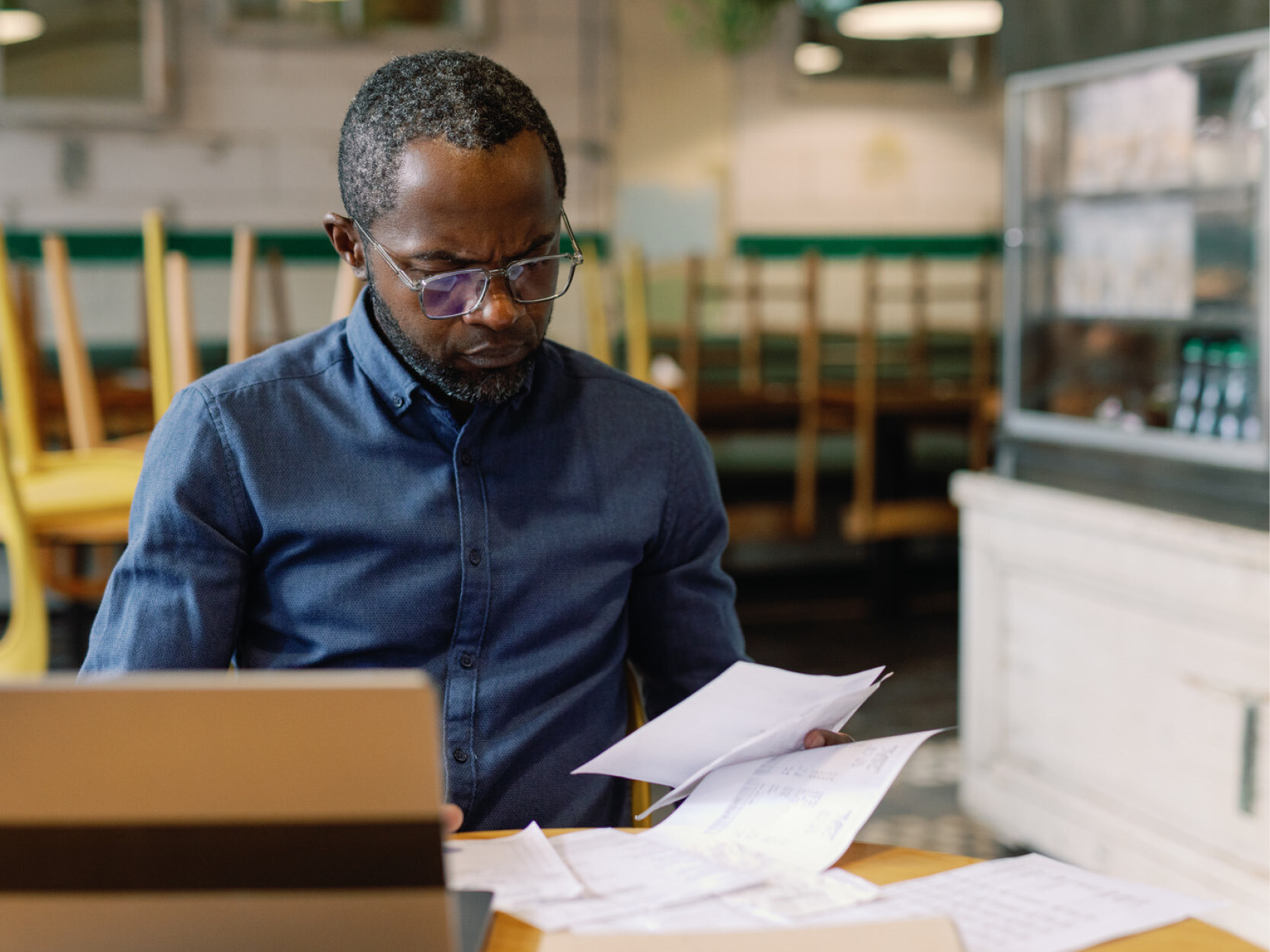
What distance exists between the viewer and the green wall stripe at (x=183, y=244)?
4930mm

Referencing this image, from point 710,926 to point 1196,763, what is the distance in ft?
5.40

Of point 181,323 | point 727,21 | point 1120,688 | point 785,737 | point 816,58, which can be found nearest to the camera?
point 785,737

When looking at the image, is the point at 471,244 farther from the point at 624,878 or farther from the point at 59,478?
the point at 59,478

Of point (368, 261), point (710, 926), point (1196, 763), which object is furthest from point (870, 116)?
point (710, 926)

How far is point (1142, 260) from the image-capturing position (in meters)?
2.56

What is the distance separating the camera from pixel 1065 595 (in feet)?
7.75

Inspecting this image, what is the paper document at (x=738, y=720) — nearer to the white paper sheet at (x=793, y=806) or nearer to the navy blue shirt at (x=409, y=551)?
the white paper sheet at (x=793, y=806)

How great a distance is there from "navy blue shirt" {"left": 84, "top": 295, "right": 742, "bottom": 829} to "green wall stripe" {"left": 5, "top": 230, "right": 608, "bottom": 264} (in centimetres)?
409

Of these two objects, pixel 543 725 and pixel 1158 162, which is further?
pixel 1158 162

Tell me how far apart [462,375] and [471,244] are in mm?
122

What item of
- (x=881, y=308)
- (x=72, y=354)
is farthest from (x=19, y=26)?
(x=881, y=308)

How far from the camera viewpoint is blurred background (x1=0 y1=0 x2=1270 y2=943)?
2166 mm

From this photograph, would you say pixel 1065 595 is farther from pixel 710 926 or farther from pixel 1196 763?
pixel 710 926

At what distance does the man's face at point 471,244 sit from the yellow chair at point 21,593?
128cm
